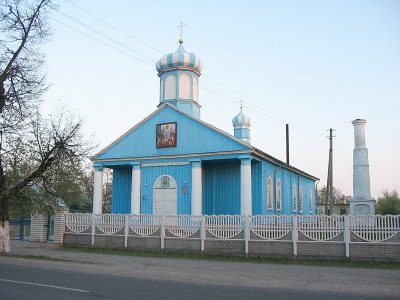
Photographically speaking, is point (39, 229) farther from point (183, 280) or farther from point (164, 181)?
point (183, 280)

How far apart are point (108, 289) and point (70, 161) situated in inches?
396

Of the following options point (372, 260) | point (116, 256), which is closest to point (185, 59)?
point (116, 256)

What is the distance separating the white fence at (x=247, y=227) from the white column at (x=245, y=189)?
11.7 feet

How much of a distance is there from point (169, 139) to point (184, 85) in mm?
4704

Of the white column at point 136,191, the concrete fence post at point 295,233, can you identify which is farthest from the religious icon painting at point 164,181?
the concrete fence post at point 295,233

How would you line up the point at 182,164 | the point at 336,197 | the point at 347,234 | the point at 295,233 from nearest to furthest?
the point at 347,234 < the point at 295,233 < the point at 182,164 < the point at 336,197

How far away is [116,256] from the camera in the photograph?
1812 cm

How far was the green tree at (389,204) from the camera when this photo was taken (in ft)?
164

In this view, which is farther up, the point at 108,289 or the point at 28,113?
the point at 28,113

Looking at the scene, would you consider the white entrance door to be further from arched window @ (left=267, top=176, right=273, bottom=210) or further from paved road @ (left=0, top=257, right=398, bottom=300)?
paved road @ (left=0, top=257, right=398, bottom=300)

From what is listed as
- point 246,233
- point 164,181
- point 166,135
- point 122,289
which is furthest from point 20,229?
point 122,289

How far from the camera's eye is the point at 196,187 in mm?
23547

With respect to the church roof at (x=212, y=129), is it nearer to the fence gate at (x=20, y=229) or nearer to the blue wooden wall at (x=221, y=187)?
the blue wooden wall at (x=221, y=187)

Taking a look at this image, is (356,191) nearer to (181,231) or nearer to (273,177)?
(273,177)
